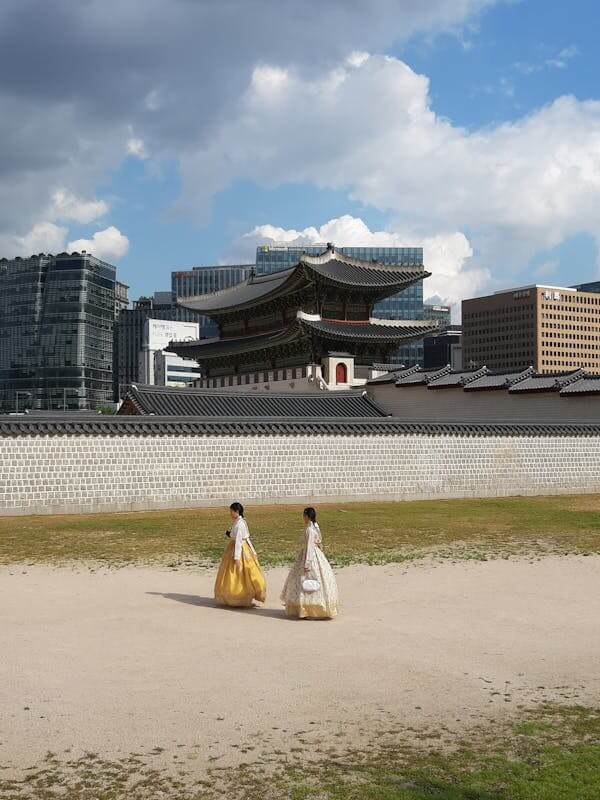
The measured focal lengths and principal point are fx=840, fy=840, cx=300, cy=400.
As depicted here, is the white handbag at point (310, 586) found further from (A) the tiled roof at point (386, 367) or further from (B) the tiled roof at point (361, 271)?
(A) the tiled roof at point (386, 367)

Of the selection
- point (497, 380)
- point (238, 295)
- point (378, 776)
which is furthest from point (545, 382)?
point (238, 295)

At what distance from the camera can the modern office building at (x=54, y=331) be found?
148m

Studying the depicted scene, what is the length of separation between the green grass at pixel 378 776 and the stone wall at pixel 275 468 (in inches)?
734

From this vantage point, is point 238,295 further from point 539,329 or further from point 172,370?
point 539,329

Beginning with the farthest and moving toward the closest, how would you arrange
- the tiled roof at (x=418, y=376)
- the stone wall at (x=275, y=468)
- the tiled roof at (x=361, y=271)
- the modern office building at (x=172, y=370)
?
the modern office building at (x=172, y=370)
the tiled roof at (x=361, y=271)
the tiled roof at (x=418, y=376)
the stone wall at (x=275, y=468)

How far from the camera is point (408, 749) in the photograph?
6.52 meters

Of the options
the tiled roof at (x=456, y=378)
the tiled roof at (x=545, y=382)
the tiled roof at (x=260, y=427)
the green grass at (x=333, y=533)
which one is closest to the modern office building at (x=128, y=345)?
the tiled roof at (x=456, y=378)

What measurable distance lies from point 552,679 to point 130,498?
18530mm

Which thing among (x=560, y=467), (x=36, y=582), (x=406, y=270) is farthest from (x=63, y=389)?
(x=36, y=582)

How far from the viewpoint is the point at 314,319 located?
57.8 m

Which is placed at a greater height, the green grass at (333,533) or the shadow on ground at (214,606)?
the green grass at (333,533)

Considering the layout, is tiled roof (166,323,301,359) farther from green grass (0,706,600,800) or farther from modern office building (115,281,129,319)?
modern office building (115,281,129,319)

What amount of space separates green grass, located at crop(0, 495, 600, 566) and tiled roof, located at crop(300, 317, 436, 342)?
3154 centimetres

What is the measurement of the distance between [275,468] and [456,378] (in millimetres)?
18345
